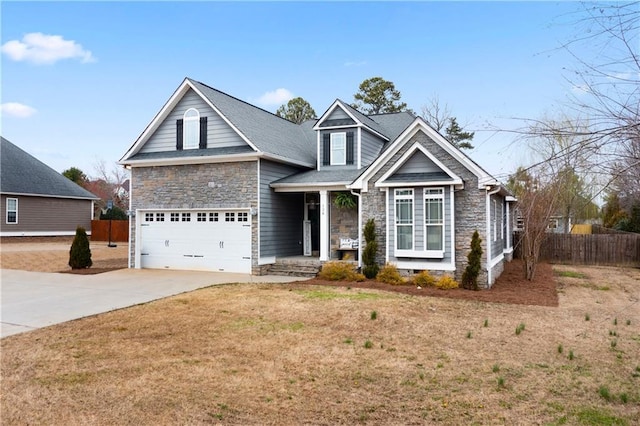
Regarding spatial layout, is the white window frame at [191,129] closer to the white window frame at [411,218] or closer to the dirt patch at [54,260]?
the dirt patch at [54,260]

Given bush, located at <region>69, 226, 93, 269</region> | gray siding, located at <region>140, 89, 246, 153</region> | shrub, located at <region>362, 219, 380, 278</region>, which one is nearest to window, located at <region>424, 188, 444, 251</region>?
shrub, located at <region>362, 219, 380, 278</region>

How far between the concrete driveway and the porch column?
4.84ft

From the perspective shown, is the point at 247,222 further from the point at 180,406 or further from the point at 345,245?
the point at 180,406

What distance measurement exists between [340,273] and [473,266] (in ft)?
13.1

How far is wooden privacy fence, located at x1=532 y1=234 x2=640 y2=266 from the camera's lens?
21250mm

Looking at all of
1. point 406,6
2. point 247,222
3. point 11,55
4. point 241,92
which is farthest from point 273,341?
point 241,92

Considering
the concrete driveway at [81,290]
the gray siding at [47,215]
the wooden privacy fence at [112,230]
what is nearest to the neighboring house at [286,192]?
the concrete driveway at [81,290]

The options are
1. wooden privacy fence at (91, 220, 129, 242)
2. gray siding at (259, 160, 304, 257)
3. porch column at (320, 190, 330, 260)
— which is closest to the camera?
porch column at (320, 190, 330, 260)

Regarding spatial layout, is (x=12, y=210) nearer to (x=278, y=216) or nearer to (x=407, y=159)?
(x=278, y=216)

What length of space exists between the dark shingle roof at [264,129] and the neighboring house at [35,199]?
20.1m

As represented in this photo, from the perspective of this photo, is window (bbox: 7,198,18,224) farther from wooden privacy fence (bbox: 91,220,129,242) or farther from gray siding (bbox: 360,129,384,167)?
gray siding (bbox: 360,129,384,167)

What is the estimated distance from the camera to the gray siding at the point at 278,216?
16.1 meters

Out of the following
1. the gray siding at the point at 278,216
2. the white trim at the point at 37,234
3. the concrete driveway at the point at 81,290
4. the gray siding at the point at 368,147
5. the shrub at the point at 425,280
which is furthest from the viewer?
the white trim at the point at 37,234

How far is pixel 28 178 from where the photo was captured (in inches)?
1246
